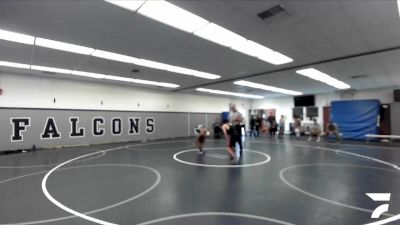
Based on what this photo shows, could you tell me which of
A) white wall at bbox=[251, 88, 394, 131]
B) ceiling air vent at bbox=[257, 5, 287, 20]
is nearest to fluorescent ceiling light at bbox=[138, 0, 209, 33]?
ceiling air vent at bbox=[257, 5, 287, 20]

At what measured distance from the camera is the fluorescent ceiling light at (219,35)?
16.4 feet

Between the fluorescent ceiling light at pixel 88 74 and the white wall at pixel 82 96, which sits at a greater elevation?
the fluorescent ceiling light at pixel 88 74

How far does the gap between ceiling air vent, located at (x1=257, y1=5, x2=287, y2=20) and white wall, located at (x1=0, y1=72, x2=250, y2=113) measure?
9921 mm

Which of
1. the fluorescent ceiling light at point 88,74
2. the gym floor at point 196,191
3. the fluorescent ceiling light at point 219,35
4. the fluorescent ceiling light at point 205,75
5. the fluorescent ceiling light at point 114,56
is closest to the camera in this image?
the gym floor at point 196,191

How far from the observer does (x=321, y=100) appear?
54.7 ft

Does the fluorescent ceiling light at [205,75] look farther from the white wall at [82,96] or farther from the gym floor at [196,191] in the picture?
the white wall at [82,96]

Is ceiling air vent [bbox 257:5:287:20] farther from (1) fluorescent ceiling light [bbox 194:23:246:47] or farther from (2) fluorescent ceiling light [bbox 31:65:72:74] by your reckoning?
(2) fluorescent ceiling light [bbox 31:65:72:74]

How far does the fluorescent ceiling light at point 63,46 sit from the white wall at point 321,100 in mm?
16020

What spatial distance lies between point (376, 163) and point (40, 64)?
11.2 meters

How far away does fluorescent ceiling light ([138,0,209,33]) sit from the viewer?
13.0 feet

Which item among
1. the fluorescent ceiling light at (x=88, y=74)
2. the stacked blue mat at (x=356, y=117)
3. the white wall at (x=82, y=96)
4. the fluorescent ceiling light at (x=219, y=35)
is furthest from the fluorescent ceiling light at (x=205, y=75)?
the stacked blue mat at (x=356, y=117)

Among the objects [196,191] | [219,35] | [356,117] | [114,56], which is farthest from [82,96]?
[356,117]

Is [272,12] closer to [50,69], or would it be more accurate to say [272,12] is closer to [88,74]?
[88,74]

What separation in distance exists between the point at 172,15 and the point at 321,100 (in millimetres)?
15735
